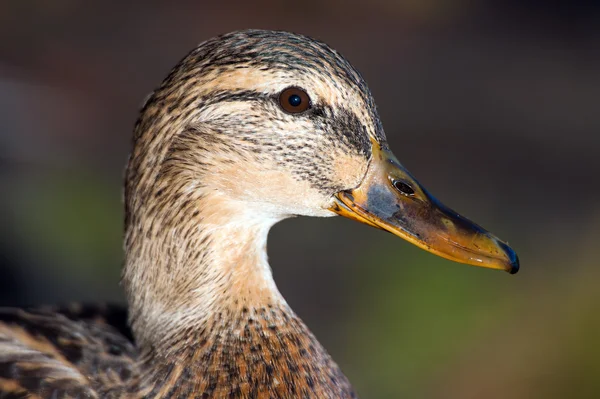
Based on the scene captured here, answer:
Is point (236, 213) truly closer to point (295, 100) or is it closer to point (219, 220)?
point (219, 220)

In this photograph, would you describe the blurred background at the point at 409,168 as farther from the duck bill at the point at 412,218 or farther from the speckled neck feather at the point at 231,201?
the duck bill at the point at 412,218

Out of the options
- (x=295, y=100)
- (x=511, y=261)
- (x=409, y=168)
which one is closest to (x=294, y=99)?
(x=295, y=100)

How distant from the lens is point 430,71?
24.7ft

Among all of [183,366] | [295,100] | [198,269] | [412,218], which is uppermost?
[295,100]

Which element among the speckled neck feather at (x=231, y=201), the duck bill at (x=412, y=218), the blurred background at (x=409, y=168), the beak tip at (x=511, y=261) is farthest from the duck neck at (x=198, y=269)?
the blurred background at (x=409, y=168)

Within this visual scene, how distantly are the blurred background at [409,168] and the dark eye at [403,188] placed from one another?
2337 mm

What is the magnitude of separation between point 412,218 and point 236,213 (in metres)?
0.52

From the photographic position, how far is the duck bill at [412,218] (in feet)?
7.47

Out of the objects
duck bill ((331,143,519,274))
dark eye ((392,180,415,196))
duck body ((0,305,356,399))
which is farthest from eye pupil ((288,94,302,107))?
duck body ((0,305,356,399))

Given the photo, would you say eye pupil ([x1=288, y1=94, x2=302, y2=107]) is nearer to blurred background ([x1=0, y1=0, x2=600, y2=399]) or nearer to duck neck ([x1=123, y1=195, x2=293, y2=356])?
duck neck ([x1=123, y1=195, x2=293, y2=356])

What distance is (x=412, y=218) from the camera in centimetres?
229

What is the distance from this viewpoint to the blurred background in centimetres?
465

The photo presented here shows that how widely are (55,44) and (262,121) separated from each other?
561cm

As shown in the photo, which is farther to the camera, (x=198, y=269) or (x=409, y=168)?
(x=409, y=168)
